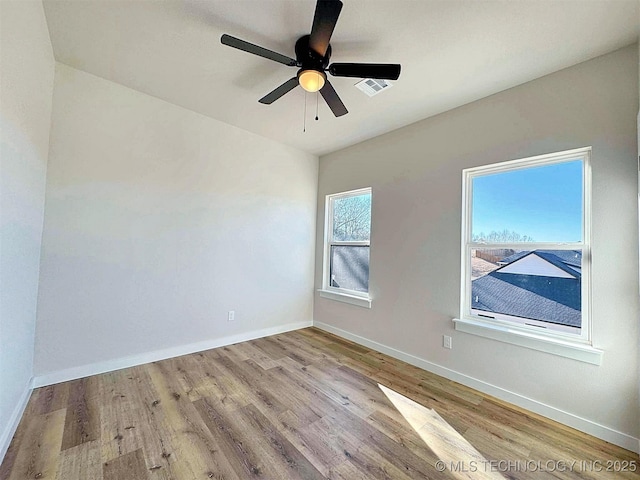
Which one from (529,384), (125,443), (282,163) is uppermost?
(282,163)

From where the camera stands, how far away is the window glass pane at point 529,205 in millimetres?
2084

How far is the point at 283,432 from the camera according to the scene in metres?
1.82

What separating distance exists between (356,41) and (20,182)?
2411 mm

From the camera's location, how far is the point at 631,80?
1826 mm

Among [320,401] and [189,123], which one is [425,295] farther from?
[189,123]

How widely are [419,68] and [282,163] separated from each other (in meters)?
2.24

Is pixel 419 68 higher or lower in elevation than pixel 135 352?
higher

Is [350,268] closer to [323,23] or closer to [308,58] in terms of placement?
[308,58]

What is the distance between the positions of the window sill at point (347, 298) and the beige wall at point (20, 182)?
10.1 feet

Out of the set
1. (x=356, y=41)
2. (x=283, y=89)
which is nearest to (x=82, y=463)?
(x=283, y=89)

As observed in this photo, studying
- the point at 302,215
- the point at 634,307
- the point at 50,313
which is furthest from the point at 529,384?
the point at 50,313

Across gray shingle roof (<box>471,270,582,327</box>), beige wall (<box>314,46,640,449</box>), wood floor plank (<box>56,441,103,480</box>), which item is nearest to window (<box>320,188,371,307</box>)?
beige wall (<box>314,46,640,449</box>)

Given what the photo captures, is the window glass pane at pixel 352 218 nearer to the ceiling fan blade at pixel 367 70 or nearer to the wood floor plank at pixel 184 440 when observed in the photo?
the ceiling fan blade at pixel 367 70

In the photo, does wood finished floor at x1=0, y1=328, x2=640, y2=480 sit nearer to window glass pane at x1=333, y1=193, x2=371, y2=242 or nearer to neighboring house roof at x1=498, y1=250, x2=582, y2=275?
neighboring house roof at x1=498, y1=250, x2=582, y2=275
